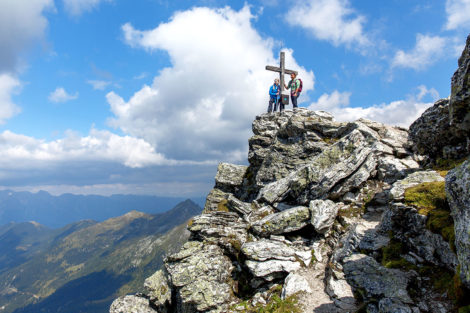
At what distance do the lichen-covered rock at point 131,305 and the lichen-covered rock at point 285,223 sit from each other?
38.4 feet

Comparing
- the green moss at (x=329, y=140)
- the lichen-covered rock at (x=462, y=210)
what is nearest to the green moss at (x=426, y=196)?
the lichen-covered rock at (x=462, y=210)

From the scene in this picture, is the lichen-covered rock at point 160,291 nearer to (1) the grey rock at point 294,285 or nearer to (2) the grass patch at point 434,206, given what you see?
(1) the grey rock at point 294,285

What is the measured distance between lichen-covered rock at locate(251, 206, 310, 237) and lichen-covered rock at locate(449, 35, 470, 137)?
1245 cm

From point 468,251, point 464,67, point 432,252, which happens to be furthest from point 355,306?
point 464,67

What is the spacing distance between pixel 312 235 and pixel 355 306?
276 inches

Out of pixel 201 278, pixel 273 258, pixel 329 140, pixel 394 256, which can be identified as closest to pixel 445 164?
pixel 394 256

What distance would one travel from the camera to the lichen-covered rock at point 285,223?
19422mm

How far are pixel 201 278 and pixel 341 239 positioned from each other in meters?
10.7

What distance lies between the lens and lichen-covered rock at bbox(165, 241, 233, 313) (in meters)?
17.5

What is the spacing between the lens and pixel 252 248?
18.7 metres

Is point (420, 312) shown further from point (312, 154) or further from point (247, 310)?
point (312, 154)

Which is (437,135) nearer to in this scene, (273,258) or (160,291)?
(273,258)

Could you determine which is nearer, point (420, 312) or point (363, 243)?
point (420, 312)

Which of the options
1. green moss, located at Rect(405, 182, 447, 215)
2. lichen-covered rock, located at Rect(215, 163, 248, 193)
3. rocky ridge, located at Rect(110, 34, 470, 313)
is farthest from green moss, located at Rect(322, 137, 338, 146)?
green moss, located at Rect(405, 182, 447, 215)
